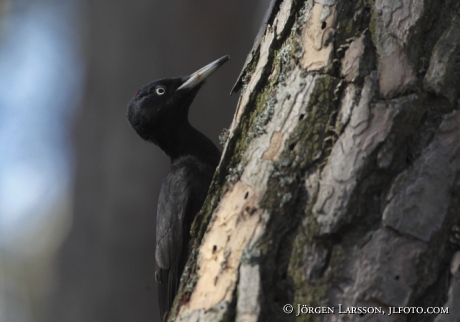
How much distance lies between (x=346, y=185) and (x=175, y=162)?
259 centimetres

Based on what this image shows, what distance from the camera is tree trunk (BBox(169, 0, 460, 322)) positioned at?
1.55 meters

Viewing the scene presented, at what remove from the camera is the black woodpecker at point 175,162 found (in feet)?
12.3

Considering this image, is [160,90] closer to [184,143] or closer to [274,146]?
[184,143]

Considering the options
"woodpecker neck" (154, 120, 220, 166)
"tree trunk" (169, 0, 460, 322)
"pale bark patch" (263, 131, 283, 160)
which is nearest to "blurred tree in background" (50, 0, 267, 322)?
"woodpecker neck" (154, 120, 220, 166)

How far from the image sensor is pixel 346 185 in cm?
163

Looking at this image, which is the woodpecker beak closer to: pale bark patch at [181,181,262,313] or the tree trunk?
the tree trunk

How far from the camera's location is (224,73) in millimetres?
5555

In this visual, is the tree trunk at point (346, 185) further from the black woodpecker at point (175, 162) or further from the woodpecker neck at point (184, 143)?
the woodpecker neck at point (184, 143)

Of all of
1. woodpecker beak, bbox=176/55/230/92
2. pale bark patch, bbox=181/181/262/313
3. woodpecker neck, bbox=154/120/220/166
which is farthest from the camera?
woodpecker neck, bbox=154/120/220/166

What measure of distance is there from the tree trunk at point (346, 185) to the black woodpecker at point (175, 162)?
1.81m

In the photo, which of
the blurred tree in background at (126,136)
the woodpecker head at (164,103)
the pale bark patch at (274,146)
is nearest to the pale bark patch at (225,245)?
the pale bark patch at (274,146)

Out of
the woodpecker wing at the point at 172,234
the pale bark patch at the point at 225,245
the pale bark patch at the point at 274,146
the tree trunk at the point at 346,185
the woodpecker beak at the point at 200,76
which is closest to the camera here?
the tree trunk at the point at 346,185

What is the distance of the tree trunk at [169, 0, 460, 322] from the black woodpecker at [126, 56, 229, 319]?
1.81 m

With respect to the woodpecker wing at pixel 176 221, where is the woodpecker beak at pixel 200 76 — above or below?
above
